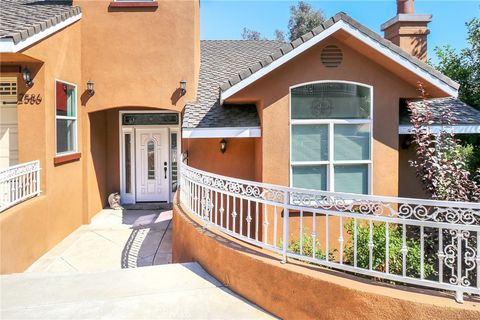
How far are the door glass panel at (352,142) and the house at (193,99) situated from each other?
0.02m

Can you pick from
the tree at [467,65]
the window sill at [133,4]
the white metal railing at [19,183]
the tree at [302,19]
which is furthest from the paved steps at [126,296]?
the tree at [302,19]

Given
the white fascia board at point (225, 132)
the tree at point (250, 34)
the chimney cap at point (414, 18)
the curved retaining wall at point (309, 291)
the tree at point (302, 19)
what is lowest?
the curved retaining wall at point (309, 291)

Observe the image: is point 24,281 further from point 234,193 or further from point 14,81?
point 14,81

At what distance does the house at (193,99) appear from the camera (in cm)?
724

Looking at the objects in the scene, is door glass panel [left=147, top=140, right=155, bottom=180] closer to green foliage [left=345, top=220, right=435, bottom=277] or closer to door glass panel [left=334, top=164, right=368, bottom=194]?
door glass panel [left=334, top=164, right=368, bottom=194]

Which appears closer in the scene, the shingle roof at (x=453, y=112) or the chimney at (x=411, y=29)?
the shingle roof at (x=453, y=112)

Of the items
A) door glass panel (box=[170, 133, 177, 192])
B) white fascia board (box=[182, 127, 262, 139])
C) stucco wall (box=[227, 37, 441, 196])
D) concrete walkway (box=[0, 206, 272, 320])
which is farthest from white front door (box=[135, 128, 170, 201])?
concrete walkway (box=[0, 206, 272, 320])

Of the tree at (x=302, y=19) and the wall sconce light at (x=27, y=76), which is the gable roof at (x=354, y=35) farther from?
the tree at (x=302, y=19)

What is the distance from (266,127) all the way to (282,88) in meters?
0.90

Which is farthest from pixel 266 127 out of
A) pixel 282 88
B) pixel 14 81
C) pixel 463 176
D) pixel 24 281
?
pixel 14 81

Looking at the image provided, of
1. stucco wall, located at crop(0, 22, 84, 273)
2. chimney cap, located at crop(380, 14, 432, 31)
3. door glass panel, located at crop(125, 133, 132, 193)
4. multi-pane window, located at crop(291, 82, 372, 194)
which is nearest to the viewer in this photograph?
stucco wall, located at crop(0, 22, 84, 273)

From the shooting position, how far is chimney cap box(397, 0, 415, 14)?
990cm

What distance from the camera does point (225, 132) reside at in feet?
25.3

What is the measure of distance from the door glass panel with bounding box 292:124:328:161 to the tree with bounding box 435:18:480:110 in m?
6.93
